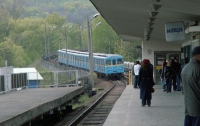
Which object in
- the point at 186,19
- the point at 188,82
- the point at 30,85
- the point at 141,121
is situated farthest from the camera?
the point at 30,85

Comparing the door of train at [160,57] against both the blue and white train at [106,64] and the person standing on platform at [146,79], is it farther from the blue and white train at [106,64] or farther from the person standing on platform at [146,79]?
the blue and white train at [106,64]

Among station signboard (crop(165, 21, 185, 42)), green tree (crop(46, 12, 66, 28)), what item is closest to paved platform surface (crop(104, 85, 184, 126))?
station signboard (crop(165, 21, 185, 42))

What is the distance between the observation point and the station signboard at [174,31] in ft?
58.3

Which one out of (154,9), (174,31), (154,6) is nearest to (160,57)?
(174,31)

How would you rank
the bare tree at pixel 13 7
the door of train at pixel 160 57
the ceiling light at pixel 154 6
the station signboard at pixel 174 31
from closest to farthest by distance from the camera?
the ceiling light at pixel 154 6 < the station signboard at pixel 174 31 < the door of train at pixel 160 57 < the bare tree at pixel 13 7

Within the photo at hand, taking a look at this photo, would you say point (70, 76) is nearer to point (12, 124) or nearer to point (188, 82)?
point (12, 124)

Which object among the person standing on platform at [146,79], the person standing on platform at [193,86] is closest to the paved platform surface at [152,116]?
the person standing on platform at [146,79]

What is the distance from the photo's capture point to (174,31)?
1806 cm

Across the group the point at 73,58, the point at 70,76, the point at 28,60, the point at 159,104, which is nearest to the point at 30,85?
the point at 70,76

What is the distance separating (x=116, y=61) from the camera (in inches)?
2314

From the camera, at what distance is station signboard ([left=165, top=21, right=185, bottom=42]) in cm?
1778

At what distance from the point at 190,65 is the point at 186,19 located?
9675 mm

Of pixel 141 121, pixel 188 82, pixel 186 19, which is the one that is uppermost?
pixel 186 19

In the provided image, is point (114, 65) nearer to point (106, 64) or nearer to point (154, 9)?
point (106, 64)
